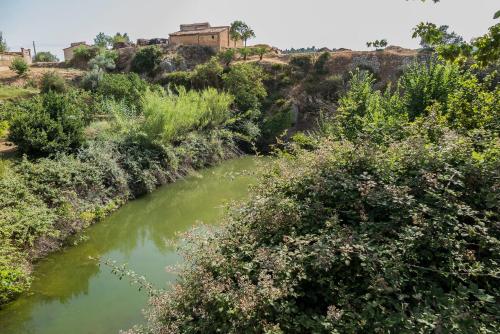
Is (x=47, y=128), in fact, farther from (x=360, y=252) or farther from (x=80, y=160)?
(x=360, y=252)

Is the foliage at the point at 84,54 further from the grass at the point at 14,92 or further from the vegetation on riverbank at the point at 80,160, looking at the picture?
the vegetation on riverbank at the point at 80,160

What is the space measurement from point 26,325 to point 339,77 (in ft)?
81.1

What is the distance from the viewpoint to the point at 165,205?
1308 centimetres

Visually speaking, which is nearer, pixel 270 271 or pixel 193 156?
pixel 270 271

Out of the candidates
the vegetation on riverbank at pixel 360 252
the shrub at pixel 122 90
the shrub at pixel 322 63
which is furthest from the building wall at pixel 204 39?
the vegetation on riverbank at pixel 360 252

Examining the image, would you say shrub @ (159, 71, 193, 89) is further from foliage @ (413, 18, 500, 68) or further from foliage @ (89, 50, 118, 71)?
foliage @ (413, 18, 500, 68)

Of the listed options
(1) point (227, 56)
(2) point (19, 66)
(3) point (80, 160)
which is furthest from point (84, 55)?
(3) point (80, 160)

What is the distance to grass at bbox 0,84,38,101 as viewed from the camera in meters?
20.3

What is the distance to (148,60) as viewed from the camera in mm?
32219

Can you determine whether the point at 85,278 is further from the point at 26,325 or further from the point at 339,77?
the point at 339,77

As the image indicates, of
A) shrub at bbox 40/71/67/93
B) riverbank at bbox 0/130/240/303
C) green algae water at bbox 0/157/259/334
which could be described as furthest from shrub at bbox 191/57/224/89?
green algae water at bbox 0/157/259/334

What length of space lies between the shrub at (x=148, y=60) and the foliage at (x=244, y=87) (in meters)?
11.5

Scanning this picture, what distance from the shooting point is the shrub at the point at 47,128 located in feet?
36.7

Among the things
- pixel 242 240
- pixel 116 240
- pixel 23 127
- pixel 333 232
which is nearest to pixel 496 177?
pixel 333 232
